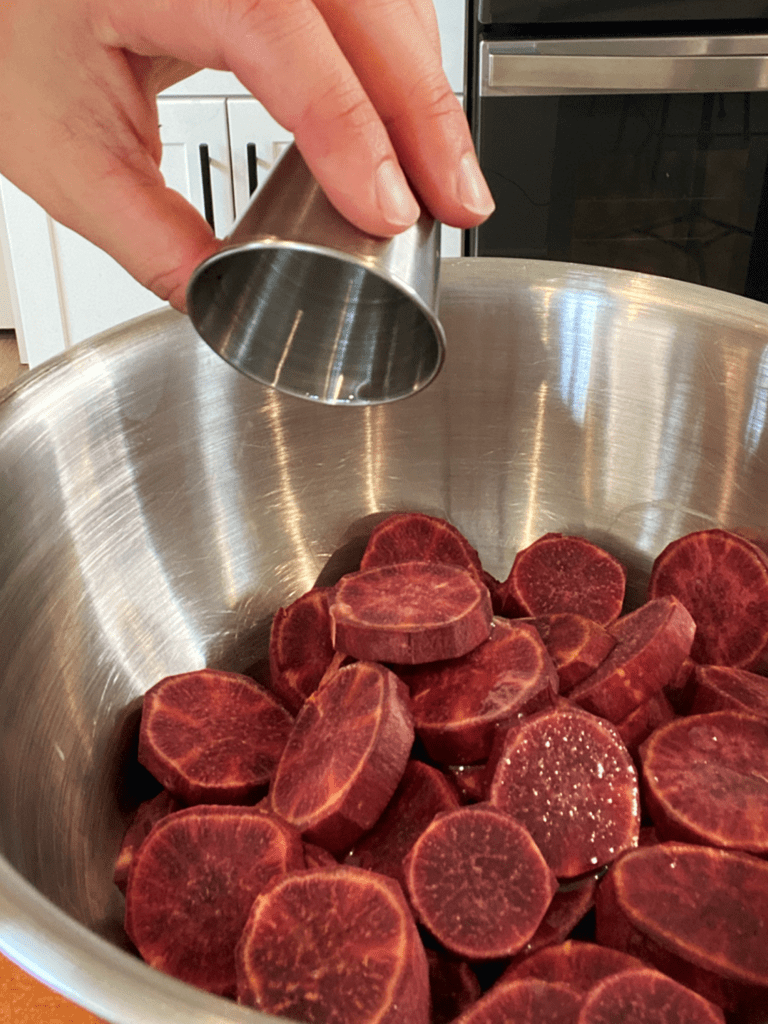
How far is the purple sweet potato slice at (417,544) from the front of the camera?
4.82 feet

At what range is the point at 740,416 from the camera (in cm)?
136

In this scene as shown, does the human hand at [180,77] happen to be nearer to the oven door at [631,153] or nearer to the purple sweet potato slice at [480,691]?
the purple sweet potato slice at [480,691]

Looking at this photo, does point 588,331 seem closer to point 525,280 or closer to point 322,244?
point 525,280

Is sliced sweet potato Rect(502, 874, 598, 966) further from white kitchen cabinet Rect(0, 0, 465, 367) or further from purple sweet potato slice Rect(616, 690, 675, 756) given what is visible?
white kitchen cabinet Rect(0, 0, 465, 367)

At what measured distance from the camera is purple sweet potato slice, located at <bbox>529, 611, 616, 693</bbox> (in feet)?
4.13

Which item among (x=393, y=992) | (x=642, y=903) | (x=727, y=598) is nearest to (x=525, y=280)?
(x=727, y=598)

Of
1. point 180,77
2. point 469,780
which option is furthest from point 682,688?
point 180,77

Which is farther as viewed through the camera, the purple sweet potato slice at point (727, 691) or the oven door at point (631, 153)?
the oven door at point (631, 153)

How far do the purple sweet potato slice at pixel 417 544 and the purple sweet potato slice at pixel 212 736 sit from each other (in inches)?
12.2

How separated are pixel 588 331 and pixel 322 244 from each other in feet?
2.61

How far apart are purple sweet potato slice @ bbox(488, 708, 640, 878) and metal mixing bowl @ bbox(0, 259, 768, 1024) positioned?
1.57 feet

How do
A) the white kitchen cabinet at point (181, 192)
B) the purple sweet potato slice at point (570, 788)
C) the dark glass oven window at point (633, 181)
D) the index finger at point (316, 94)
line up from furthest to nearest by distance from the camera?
the white kitchen cabinet at point (181, 192), the dark glass oven window at point (633, 181), the purple sweet potato slice at point (570, 788), the index finger at point (316, 94)

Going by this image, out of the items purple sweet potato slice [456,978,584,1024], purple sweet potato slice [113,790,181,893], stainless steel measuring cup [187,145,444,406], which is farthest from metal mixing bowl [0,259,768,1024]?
purple sweet potato slice [456,978,584,1024]

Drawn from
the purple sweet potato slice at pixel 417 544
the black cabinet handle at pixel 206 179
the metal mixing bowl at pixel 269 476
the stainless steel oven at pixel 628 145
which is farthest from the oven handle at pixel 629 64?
the purple sweet potato slice at pixel 417 544
